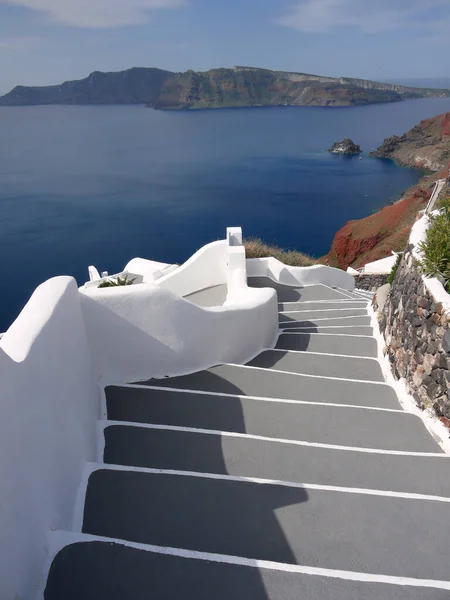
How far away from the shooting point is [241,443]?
4.14 metres

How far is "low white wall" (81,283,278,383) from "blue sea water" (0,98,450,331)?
2842 cm

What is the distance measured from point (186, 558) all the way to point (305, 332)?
6031mm

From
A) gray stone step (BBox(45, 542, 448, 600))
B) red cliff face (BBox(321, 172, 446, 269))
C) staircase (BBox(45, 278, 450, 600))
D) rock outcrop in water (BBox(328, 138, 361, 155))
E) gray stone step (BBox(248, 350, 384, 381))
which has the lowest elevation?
red cliff face (BBox(321, 172, 446, 269))

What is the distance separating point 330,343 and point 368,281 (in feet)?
43.3

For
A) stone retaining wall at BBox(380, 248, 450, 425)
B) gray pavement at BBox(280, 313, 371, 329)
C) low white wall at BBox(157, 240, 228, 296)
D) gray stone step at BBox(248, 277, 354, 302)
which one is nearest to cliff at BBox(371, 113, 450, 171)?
gray stone step at BBox(248, 277, 354, 302)

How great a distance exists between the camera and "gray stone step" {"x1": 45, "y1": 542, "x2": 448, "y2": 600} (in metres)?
2.46

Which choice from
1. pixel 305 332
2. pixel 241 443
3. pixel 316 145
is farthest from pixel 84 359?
pixel 316 145

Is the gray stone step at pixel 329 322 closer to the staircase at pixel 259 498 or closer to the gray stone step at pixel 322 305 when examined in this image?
the gray stone step at pixel 322 305

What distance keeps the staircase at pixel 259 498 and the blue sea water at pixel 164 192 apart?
97.1ft

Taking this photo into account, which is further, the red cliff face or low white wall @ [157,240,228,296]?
the red cliff face

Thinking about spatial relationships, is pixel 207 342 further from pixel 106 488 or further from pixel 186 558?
pixel 186 558

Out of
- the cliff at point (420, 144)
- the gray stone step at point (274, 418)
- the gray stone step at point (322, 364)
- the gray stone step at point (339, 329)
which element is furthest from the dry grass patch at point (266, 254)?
the cliff at point (420, 144)

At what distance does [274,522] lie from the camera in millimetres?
3203

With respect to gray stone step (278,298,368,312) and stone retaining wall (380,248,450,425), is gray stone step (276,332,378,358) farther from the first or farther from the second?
gray stone step (278,298,368,312)
